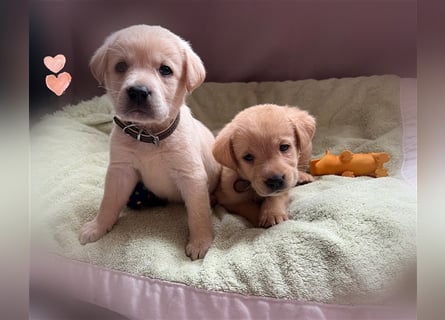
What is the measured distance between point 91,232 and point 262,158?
483 mm

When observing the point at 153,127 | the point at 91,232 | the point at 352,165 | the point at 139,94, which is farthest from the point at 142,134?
the point at 352,165

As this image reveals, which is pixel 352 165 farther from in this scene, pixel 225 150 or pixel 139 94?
pixel 139 94

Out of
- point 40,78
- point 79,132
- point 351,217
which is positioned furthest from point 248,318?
point 79,132

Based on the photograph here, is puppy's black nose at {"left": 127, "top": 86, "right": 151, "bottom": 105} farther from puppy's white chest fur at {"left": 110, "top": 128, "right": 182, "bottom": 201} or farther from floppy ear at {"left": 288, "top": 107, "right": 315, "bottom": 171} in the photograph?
floppy ear at {"left": 288, "top": 107, "right": 315, "bottom": 171}

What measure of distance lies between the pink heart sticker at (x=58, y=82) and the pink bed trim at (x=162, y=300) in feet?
1.06

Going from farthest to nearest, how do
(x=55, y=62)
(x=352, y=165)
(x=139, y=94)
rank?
(x=352, y=165)
(x=139, y=94)
(x=55, y=62)

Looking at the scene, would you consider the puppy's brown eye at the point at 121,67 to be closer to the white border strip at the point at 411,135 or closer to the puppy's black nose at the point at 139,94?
the puppy's black nose at the point at 139,94

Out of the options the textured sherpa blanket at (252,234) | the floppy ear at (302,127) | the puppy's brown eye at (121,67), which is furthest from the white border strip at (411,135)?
the puppy's brown eye at (121,67)

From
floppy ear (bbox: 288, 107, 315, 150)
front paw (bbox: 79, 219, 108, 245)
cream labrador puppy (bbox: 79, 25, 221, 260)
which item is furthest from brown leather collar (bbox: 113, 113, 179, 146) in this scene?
floppy ear (bbox: 288, 107, 315, 150)

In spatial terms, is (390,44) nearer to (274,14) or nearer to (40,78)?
(274,14)

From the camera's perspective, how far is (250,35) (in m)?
1.60

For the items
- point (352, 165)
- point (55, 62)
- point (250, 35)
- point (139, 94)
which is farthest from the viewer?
point (250, 35)

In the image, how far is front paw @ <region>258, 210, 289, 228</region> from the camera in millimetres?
1165

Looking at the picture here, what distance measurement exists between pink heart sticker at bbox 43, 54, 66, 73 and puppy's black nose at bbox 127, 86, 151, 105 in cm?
16
